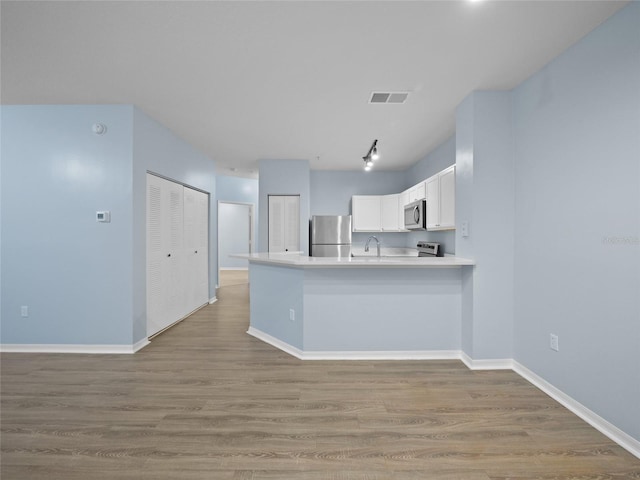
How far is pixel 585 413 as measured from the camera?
2068 mm

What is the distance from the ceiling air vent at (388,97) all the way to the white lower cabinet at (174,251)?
2.76 metres

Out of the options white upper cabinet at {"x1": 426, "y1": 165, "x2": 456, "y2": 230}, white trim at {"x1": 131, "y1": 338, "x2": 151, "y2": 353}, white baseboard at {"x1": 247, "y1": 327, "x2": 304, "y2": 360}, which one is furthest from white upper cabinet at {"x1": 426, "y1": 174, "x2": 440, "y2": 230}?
white trim at {"x1": 131, "y1": 338, "x2": 151, "y2": 353}

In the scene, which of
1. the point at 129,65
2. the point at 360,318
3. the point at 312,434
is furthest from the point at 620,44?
the point at 129,65

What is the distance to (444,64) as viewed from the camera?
2432 mm

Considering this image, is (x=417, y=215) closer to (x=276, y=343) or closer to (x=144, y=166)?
(x=276, y=343)

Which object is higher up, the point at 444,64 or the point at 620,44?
the point at 444,64

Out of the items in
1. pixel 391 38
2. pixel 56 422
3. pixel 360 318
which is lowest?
pixel 56 422

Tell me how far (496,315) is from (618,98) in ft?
6.19

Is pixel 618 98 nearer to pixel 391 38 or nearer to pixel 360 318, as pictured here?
pixel 391 38

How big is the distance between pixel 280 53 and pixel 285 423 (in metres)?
2.67

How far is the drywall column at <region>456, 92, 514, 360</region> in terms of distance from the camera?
9.32 feet

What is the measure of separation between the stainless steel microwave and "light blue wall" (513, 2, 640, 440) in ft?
5.11

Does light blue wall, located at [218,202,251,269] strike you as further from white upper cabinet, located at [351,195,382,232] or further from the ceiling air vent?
the ceiling air vent

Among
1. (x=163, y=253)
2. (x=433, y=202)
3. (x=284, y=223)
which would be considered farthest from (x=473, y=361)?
(x=163, y=253)
